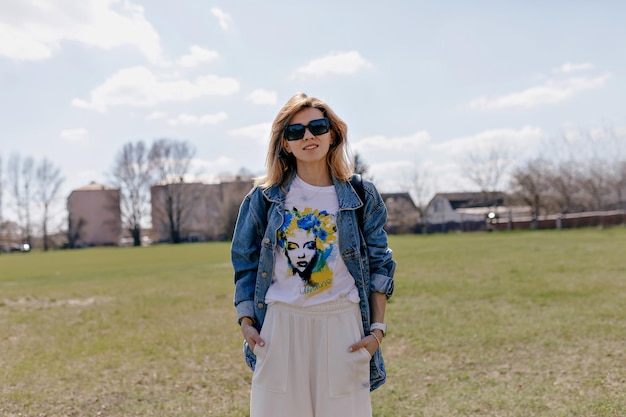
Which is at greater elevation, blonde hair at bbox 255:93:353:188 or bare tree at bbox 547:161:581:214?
bare tree at bbox 547:161:581:214

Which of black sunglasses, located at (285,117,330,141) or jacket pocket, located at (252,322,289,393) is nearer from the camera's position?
jacket pocket, located at (252,322,289,393)

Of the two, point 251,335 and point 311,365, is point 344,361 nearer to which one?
point 311,365

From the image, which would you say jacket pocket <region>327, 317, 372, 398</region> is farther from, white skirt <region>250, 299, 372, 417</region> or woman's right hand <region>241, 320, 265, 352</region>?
woman's right hand <region>241, 320, 265, 352</region>

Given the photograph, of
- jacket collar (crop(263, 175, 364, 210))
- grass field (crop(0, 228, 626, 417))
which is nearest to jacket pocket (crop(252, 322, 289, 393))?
jacket collar (crop(263, 175, 364, 210))

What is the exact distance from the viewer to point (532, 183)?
213ft

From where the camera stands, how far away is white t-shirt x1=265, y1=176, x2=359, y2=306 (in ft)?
8.43

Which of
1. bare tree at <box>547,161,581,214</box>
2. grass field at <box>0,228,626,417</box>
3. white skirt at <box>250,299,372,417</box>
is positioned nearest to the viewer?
white skirt at <box>250,299,372,417</box>

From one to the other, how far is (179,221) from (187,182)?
5.37 meters

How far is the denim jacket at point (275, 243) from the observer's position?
8.63 ft

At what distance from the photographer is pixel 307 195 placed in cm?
271

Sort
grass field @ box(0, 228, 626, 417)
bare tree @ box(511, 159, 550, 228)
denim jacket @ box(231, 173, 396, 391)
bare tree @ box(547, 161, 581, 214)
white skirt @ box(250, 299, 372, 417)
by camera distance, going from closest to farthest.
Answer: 1. white skirt @ box(250, 299, 372, 417)
2. denim jacket @ box(231, 173, 396, 391)
3. grass field @ box(0, 228, 626, 417)
4. bare tree @ box(511, 159, 550, 228)
5. bare tree @ box(547, 161, 581, 214)

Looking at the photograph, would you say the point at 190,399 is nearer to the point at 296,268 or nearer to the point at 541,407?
the point at 541,407

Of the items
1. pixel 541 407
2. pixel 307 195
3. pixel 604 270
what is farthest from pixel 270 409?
pixel 604 270

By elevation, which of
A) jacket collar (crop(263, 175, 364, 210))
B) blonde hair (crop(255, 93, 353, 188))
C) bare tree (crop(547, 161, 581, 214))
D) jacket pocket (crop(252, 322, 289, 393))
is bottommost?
jacket pocket (crop(252, 322, 289, 393))
